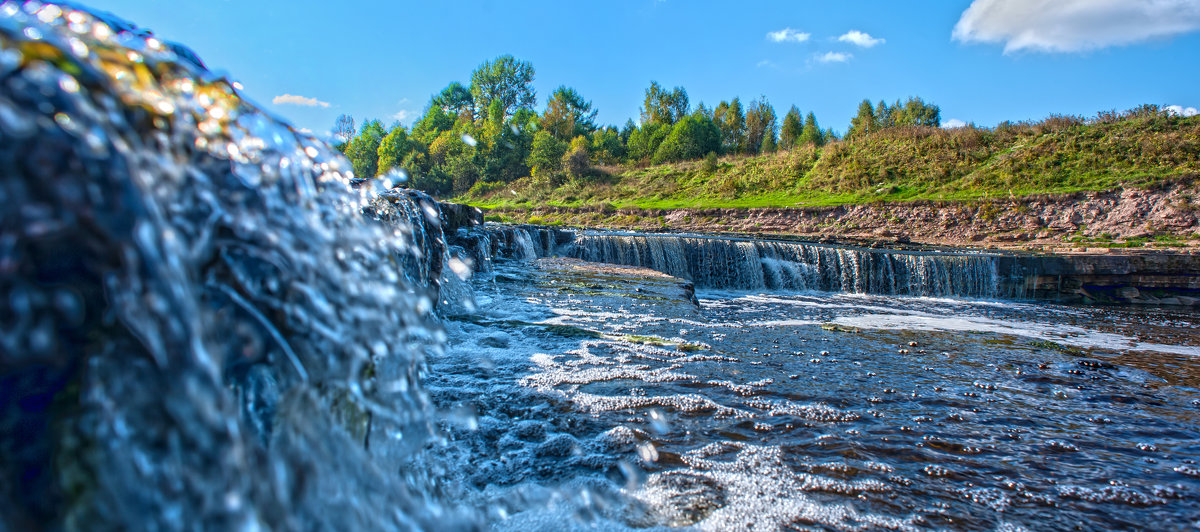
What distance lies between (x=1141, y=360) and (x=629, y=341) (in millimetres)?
6024

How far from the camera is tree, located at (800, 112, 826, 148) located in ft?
155

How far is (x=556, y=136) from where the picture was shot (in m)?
57.1

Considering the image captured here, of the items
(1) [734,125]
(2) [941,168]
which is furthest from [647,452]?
(1) [734,125]

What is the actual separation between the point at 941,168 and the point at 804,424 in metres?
24.6

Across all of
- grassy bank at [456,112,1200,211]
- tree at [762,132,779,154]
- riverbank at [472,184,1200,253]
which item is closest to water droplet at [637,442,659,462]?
riverbank at [472,184,1200,253]

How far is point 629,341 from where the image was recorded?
5.00m

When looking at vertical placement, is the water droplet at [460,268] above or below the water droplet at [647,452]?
above

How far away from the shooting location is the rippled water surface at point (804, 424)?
2.43 m

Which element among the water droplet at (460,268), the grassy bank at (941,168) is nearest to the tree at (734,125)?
the grassy bank at (941,168)

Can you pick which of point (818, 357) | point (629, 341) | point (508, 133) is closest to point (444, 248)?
point (629, 341)

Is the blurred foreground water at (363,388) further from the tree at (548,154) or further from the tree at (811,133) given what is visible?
the tree at (811,133)

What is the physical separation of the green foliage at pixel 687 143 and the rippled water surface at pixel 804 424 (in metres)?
39.4

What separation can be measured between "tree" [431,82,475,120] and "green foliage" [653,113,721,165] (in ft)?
139

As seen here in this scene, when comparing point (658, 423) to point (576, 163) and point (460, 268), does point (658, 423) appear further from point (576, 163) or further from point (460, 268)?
point (576, 163)
